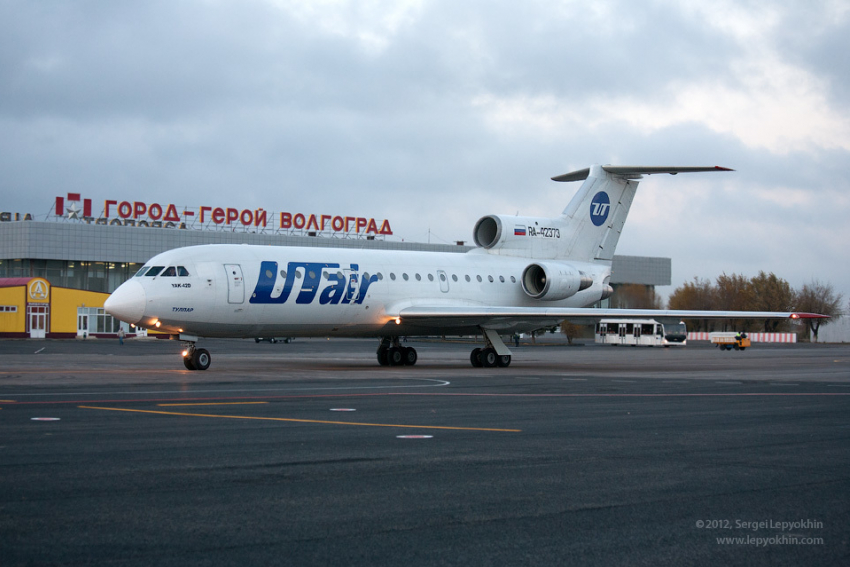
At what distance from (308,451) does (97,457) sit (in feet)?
7.22

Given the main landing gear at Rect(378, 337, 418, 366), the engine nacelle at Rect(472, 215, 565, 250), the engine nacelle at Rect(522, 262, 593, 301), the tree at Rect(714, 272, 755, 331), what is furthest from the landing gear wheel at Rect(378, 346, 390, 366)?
the tree at Rect(714, 272, 755, 331)

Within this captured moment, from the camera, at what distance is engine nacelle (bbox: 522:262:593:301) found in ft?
107

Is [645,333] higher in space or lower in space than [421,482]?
higher

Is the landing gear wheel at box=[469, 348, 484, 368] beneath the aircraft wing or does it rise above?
beneath

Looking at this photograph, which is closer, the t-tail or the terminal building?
the t-tail

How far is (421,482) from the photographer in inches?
301

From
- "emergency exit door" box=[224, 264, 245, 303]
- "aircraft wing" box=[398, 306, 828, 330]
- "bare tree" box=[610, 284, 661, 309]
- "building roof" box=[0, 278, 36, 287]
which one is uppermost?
"building roof" box=[0, 278, 36, 287]

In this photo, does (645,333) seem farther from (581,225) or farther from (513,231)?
(513,231)

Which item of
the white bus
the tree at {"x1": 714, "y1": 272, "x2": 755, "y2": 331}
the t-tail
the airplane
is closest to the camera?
the airplane

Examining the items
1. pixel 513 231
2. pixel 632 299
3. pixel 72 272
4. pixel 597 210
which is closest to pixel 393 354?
pixel 513 231

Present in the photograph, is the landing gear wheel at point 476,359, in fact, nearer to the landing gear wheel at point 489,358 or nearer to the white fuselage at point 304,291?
the landing gear wheel at point 489,358

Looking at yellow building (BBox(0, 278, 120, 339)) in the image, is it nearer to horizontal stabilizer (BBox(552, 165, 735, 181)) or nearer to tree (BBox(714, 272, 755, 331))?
horizontal stabilizer (BBox(552, 165, 735, 181))

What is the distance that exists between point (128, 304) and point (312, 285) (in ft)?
18.8

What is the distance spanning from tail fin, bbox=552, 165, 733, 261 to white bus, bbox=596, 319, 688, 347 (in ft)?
109
